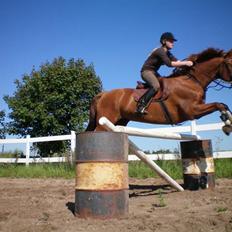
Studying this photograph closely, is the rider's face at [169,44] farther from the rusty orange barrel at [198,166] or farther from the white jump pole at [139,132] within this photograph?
the rusty orange barrel at [198,166]

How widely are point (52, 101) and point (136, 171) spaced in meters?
17.8

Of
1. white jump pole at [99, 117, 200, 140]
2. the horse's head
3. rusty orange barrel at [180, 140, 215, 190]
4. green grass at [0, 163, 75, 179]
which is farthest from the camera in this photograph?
green grass at [0, 163, 75, 179]

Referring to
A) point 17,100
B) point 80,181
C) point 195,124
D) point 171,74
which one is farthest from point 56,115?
point 80,181

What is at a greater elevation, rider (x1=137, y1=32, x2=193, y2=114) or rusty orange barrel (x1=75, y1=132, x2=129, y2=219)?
rider (x1=137, y1=32, x2=193, y2=114)

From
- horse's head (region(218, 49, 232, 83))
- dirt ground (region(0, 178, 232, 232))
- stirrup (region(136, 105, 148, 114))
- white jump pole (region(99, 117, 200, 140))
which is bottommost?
dirt ground (region(0, 178, 232, 232))

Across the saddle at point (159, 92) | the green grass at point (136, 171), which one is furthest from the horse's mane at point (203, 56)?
the green grass at point (136, 171)

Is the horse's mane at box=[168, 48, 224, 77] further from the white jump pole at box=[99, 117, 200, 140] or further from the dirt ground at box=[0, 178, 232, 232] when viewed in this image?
the dirt ground at box=[0, 178, 232, 232]

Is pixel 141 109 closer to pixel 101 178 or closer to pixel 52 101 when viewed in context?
pixel 101 178

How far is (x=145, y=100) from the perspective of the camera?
21.9 feet

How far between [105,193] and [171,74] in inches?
142

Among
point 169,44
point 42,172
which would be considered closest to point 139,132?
point 169,44

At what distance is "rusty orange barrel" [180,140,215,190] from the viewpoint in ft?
21.3

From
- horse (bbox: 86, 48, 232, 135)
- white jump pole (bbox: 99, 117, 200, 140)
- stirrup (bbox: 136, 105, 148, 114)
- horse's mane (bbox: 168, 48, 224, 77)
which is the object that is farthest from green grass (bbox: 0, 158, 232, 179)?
horse's mane (bbox: 168, 48, 224, 77)

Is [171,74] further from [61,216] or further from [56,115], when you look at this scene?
[56,115]
